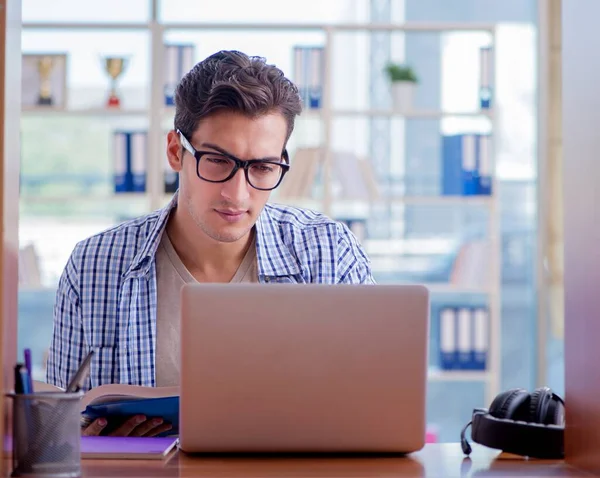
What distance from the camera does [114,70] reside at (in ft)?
14.1

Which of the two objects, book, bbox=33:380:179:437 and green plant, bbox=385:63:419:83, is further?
green plant, bbox=385:63:419:83

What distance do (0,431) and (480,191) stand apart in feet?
11.3

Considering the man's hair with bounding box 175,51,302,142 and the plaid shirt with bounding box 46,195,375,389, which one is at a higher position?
the man's hair with bounding box 175,51,302,142

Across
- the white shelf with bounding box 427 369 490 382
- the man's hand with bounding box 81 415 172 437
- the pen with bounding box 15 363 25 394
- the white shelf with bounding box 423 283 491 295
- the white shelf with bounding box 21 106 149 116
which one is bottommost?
the white shelf with bounding box 427 369 490 382

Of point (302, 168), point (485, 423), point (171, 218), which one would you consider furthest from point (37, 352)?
point (485, 423)

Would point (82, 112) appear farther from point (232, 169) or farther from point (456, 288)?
point (232, 169)

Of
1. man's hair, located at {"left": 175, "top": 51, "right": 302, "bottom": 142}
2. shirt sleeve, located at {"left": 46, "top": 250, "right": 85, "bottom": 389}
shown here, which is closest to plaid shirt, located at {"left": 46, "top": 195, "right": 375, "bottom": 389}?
shirt sleeve, located at {"left": 46, "top": 250, "right": 85, "bottom": 389}

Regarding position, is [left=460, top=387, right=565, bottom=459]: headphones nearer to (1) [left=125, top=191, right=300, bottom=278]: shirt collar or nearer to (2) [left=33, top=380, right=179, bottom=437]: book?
(2) [left=33, top=380, right=179, bottom=437]: book

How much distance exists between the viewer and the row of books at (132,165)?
4176 millimetres

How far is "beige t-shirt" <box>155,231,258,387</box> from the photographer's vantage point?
2021 millimetres

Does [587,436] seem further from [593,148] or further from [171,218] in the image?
[171,218]

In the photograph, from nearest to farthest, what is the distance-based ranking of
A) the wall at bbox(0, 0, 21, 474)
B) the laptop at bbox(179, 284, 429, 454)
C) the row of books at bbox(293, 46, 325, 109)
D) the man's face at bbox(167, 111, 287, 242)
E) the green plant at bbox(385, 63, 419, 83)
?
the wall at bbox(0, 0, 21, 474)
the laptop at bbox(179, 284, 429, 454)
the man's face at bbox(167, 111, 287, 242)
the row of books at bbox(293, 46, 325, 109)
the green plant at bbox(385, 63, 419, 83)

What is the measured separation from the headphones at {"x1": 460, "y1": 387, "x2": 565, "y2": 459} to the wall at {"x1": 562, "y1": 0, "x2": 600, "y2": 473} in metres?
0.03

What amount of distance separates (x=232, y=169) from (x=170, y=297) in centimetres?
33
